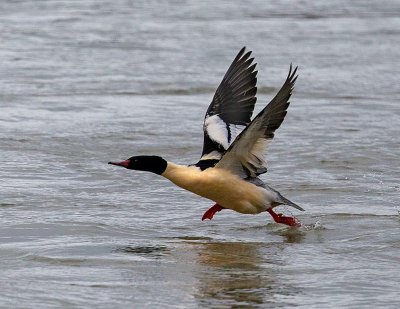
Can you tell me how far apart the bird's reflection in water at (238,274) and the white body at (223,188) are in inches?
22.6

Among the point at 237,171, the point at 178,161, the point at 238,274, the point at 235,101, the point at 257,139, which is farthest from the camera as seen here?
the point at 178,161

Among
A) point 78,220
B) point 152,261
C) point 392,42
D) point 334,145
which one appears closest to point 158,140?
point 334,145

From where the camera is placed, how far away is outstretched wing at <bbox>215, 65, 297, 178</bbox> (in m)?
8.00

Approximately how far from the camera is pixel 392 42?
1961 centimetres

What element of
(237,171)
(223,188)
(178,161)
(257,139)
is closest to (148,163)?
(223,188)

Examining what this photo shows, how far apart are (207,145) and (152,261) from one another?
2063 mm

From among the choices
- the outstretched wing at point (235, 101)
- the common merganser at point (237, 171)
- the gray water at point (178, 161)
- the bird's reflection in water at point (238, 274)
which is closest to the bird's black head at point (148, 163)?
the common merganser at point (237, 171)

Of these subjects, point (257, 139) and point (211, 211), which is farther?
point (211, 211)

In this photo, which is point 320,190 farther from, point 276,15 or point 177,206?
point 276,15

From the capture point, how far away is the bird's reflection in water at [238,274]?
6.48 metres

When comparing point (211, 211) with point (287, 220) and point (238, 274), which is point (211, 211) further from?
point (238, 274)

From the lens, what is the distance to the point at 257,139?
8414 millimetres

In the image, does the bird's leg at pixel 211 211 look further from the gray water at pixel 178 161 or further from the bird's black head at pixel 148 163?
the bird's black head at pixel 148 163

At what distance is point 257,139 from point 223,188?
0.48 metres
